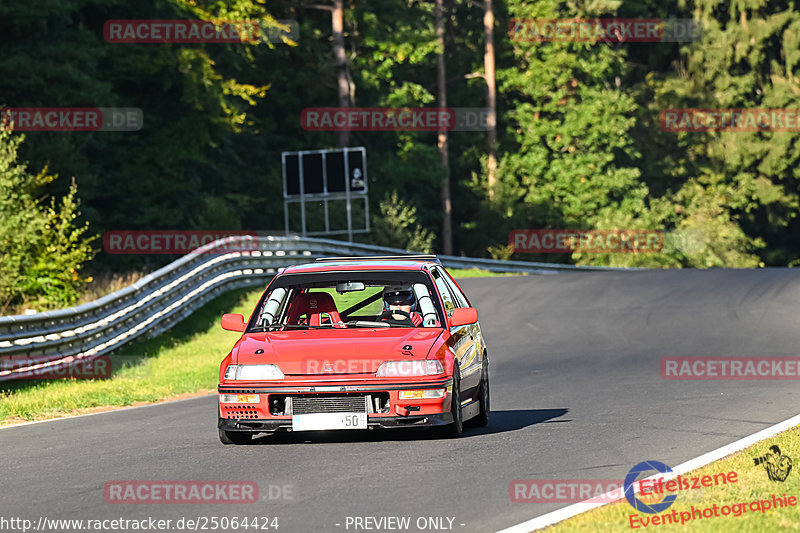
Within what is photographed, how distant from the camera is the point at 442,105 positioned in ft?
209

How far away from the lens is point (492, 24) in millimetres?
64125

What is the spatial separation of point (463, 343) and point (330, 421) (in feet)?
5.60

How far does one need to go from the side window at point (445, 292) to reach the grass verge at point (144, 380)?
5.52 m

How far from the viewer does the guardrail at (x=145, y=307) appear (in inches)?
711

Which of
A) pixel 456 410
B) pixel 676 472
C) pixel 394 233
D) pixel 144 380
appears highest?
pixel 456 410

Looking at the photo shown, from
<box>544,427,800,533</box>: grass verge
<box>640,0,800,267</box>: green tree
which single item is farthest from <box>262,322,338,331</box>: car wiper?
<box>640,0,800,267</box>: green tree

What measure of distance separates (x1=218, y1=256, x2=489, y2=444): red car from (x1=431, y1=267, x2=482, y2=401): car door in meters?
0.02

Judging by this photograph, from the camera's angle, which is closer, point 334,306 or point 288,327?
point 288,327

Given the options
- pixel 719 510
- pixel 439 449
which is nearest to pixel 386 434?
pixel 439 449

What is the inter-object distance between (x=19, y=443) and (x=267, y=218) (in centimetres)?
4367

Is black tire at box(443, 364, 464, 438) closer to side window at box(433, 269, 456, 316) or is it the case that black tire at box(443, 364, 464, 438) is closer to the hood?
the hood

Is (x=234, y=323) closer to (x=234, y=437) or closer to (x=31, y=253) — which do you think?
(x=234, y=437)

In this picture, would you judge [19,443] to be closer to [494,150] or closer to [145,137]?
[145,137]

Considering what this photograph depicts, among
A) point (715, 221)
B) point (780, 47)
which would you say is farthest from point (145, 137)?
point (780, 47)
